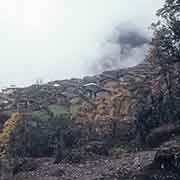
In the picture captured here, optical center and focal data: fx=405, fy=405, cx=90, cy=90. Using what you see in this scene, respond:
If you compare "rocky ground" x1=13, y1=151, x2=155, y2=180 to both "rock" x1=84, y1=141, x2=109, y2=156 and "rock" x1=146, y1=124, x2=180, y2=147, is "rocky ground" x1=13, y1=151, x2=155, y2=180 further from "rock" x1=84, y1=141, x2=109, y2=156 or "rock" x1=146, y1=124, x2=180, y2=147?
"rock" x1=146, y1=124, x2=180, y2=147

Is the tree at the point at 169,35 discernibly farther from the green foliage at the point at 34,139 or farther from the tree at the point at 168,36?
the green foliage at the point at 34,139

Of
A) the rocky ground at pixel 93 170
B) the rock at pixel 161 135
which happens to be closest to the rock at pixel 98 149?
the rock at pixel 161 135

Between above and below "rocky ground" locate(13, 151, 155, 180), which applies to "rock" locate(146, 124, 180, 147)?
above

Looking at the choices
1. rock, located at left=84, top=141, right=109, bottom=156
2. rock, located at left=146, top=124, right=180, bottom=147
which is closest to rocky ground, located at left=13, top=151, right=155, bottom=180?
rock, located at left=84, top=141, right=109, bottom=156

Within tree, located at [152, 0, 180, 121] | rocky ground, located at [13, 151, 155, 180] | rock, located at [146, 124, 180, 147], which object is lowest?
rocky ground, located at [13, 151, 155, 180]

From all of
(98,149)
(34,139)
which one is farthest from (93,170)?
(34,139)

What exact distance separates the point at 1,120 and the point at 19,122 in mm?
22943

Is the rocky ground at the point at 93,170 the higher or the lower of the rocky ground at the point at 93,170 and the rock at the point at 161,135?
the lower

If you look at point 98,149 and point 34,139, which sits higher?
point 34,139

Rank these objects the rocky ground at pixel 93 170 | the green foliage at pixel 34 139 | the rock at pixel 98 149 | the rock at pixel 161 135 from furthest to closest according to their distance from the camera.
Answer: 1. the green foliage at pixel 34 139
2. the rock at pixel 98 149
3. the rock at pixel 161 135
4. the rocky ground at pixel 93 170

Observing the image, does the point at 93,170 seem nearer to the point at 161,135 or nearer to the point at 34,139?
the point at 161,135

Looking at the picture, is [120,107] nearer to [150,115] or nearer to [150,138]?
[150,115]

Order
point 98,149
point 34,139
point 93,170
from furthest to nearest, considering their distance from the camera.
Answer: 1. point 34,139
2. point 98,149
3. point 93,170

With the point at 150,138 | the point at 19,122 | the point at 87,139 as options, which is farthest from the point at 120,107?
the point at 150,138
